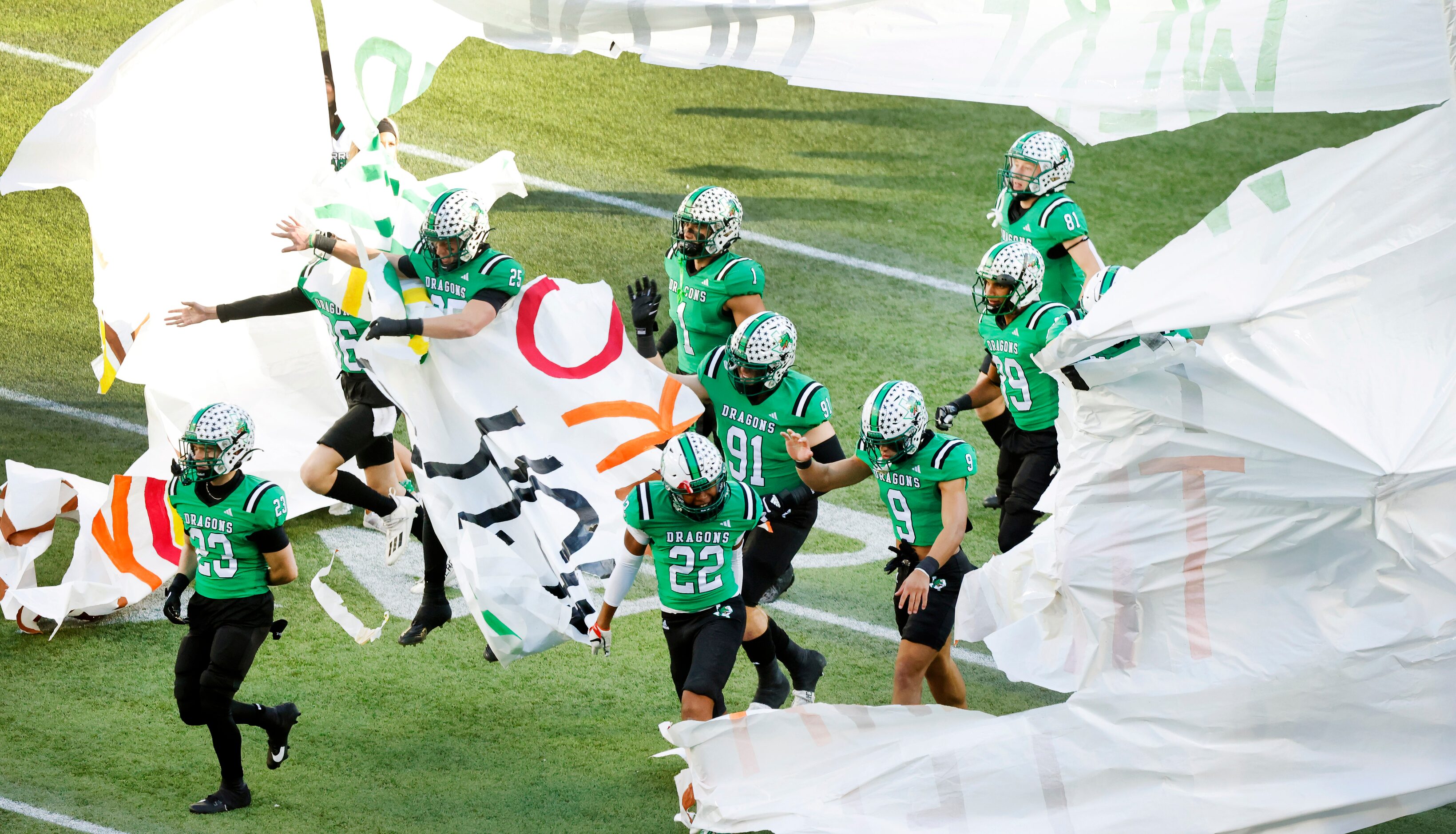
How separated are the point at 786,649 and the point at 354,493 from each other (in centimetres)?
227

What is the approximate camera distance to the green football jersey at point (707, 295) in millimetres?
7828

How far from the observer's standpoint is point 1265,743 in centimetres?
542

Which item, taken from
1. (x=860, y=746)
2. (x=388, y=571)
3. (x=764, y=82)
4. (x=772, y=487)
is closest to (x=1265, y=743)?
(x=860, y=746)

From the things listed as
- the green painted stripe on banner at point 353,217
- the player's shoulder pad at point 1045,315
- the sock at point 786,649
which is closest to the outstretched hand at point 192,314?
the green painted stripe on banner at point 353,217

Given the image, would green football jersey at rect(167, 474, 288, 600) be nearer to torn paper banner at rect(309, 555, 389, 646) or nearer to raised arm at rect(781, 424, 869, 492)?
torn paper banner at rect(309, 555, 389, 646)

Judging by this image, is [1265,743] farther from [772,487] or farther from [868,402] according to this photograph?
[772,487]

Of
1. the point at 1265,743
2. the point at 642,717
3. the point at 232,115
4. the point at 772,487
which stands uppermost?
the point at 232,115

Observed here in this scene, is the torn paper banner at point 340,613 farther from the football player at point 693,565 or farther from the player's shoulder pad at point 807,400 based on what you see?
the player's shoulder pad at point 807,400

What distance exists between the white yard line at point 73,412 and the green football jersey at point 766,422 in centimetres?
415

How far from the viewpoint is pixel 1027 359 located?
24.9 ft

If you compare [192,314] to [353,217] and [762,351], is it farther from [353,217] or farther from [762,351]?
[762,351]

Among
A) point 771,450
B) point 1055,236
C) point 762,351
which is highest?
point 1055,236

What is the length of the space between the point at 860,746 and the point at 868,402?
4.99 feet

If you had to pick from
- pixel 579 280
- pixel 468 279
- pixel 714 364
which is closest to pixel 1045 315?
pixel 714 364
